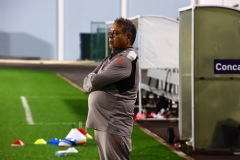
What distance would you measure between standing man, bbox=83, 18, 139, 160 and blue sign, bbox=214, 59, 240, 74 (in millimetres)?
5634

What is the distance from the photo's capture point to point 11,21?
51938 millimetres

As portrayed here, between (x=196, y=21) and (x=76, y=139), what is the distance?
9.17 feet

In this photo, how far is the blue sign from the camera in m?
11.5

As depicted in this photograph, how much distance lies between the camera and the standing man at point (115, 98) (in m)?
6.02

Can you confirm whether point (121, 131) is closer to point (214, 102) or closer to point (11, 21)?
point (214, 102)

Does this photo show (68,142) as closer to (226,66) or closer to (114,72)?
(226,66)

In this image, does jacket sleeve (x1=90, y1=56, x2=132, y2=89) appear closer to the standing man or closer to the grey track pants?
the standing man

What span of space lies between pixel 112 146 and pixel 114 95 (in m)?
0.42

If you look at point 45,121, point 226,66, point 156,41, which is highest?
point 156,41

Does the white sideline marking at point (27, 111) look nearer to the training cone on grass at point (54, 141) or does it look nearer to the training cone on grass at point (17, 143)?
the training cone on grass at point (54, 141)

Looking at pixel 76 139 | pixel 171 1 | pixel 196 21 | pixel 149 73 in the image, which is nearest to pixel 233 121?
pixel 196 21

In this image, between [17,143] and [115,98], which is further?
[17,143]

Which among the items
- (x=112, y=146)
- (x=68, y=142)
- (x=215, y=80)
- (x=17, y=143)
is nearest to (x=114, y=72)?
(x=112, y=146)

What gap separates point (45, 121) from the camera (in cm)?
1603
